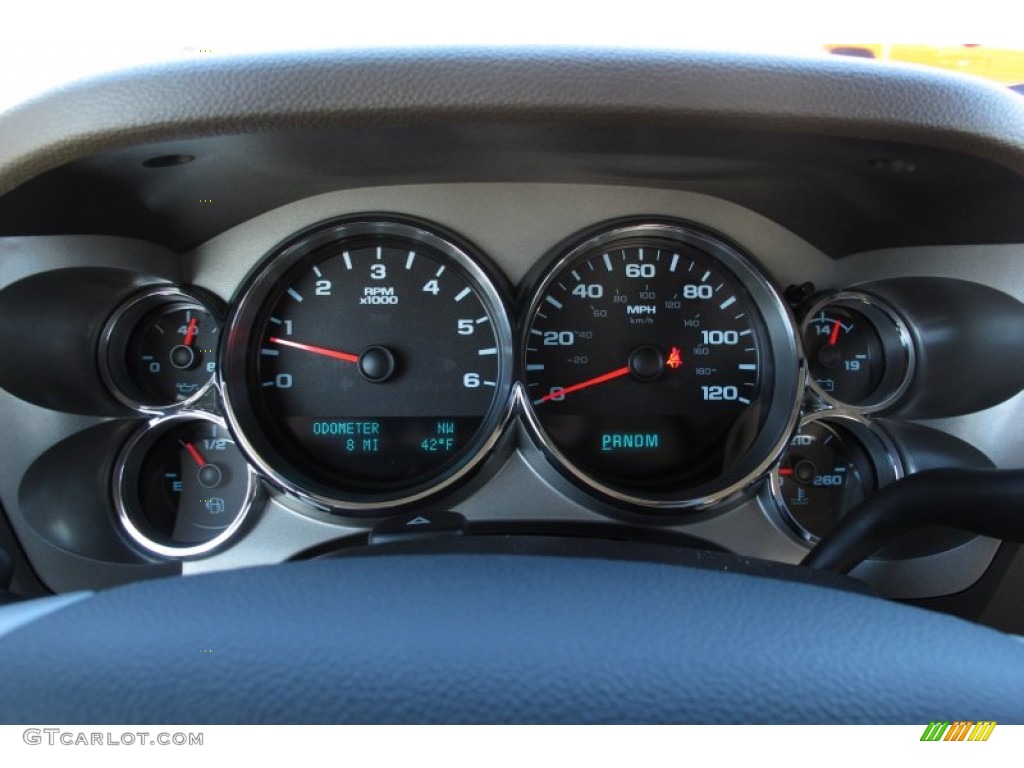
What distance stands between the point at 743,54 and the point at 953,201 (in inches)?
28.6

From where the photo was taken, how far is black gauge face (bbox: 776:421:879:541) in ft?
7.23

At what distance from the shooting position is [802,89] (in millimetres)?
1270

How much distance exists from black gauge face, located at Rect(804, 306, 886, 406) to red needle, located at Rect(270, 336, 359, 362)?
1360 mm

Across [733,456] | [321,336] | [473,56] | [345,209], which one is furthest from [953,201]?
[321,336]

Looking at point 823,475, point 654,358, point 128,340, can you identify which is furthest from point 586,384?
point 128,340

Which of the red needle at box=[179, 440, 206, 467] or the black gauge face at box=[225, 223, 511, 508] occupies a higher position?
the black gauge face at box=[225, 223, 511, 508]

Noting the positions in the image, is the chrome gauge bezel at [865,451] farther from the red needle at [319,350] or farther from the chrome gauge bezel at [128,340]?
the chrome gauge bezel at [128,340]

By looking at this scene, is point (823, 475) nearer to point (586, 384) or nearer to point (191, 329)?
point (586, 384)

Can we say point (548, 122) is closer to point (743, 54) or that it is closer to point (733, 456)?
point (743, 54)

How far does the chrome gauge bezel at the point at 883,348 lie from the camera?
217 centimetres

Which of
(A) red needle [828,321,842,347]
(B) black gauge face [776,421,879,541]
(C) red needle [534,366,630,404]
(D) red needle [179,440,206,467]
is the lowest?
(B) black gauge face [776,421,879,541]

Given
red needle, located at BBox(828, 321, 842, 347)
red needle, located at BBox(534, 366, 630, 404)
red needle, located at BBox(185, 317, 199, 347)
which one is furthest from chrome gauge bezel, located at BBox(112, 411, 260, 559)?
red needle, located at BBox(828, 321, 842, 347)

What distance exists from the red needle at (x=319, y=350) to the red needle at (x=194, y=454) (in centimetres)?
39

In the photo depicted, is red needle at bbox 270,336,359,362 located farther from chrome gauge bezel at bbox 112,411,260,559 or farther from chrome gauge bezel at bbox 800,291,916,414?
chrome gauge bezel at bbox 800,291,916,414
